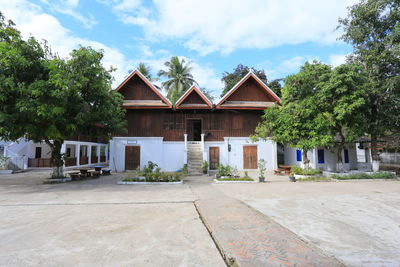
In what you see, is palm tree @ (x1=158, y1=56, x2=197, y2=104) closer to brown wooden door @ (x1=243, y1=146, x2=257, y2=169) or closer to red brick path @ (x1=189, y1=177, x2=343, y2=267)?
brown wooden door @ (x1=243, y1=146, x2=257, y2=169)

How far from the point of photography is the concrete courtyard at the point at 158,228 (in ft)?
10.7

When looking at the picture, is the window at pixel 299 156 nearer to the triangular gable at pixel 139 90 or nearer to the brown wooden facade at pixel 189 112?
the brown wooden facade at pixel 189 112

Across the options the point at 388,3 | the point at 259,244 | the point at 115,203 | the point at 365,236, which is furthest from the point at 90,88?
the point at 388,3

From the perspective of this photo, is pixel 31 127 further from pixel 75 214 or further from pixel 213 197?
pixel 213 197

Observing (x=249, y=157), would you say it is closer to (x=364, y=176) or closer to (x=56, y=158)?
(x=364, y=176)

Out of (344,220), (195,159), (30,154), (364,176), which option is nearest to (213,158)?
(195,159)

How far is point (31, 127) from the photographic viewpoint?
31.9 feet

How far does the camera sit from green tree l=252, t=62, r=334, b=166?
40.8 feet

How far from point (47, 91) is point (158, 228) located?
8.87 metres

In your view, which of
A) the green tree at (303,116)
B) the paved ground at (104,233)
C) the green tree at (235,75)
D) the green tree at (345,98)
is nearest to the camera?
the paved ground at (104,233)

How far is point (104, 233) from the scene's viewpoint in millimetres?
4273

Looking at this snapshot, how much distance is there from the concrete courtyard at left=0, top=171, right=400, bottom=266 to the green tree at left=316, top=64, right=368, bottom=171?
Result: 226 inches

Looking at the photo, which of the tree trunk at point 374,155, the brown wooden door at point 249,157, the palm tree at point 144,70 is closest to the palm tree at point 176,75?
the palm tree at point 144,70

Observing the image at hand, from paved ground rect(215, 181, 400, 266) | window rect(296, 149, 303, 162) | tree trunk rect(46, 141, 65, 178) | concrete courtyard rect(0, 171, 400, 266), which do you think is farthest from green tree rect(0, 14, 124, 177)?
window rect(296, 149, 303, 162)
